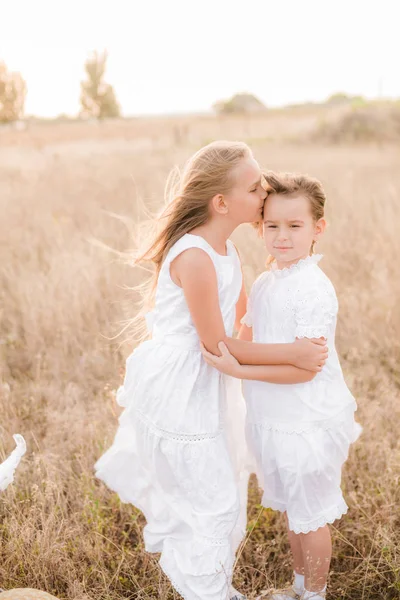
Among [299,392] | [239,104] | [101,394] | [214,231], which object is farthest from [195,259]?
[239,104]

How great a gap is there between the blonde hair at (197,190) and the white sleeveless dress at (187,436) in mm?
97

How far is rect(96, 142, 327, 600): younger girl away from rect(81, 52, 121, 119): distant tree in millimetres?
32628

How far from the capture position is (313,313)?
1.89 m

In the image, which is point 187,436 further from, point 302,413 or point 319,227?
point 319,227

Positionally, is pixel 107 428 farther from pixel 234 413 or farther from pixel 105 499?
pixel 234 413

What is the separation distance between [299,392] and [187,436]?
41 cm

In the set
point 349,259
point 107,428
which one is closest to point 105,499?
point 107,428

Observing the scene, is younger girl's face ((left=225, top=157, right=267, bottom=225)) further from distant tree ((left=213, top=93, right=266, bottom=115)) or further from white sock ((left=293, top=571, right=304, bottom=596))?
distant tree ((left=213, top=93, right=266, bottom=115))

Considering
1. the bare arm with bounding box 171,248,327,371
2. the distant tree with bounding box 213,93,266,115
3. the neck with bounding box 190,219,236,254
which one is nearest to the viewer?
the bare arm with bounding box 171,248,327,371

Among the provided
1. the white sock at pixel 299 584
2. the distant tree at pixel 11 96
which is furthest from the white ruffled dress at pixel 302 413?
the distant tree at pixel 11 96

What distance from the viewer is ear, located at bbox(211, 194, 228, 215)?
193cm

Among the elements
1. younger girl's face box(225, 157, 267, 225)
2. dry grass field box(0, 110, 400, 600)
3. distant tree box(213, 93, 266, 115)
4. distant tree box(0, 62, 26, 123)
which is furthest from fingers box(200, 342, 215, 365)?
distant tree box(213, 93, 266, 115)

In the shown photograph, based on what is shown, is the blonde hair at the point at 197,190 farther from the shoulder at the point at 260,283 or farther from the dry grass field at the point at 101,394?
the dry grass field at the point at 101,394

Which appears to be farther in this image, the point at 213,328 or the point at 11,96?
the point at 11,96
